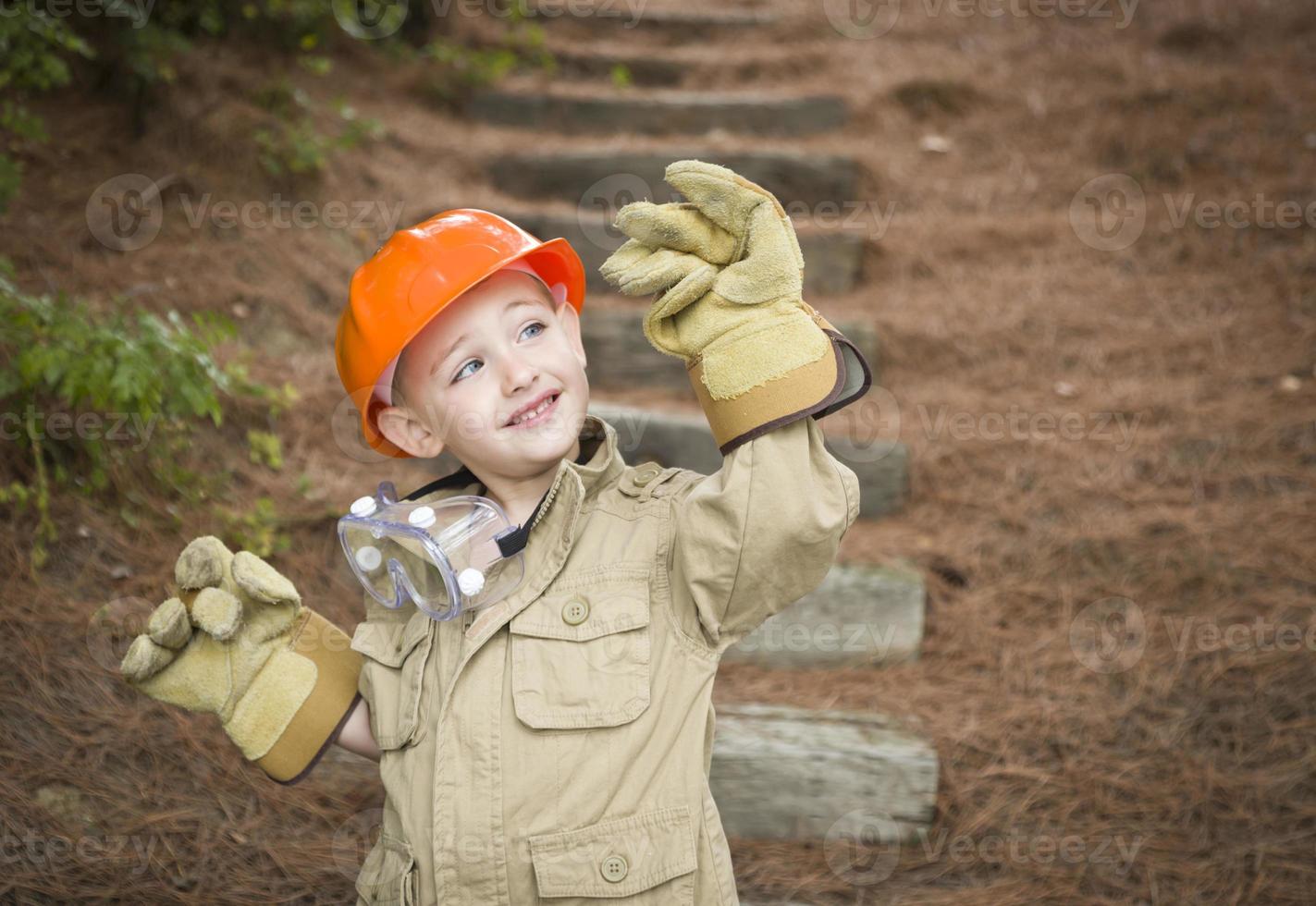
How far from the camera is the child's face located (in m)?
1.67

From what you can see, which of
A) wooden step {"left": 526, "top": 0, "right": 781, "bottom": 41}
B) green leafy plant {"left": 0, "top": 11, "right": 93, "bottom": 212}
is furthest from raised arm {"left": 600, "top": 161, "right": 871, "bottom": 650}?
wooden step {"left": 526, "top": 0, "right": 781, "bottom": 41}

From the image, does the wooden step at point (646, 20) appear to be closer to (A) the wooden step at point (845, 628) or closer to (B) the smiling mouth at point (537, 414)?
(A) the wooden step at point (845, 628)

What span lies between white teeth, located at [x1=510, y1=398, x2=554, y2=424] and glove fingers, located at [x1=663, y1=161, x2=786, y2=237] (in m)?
0.42

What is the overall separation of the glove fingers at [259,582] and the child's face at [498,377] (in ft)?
1.39

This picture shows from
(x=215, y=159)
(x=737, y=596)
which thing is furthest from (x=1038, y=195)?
(x=737, y=596)

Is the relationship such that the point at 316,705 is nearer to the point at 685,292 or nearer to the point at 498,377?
the point at 498,377

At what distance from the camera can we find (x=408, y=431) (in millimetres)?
1820

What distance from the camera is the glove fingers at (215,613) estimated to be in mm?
1755

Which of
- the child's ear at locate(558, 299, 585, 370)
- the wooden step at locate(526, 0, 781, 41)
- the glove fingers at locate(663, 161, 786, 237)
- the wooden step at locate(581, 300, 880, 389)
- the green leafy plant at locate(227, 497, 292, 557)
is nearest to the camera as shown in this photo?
the glove fingers at locate(663, 161, 786, 237)

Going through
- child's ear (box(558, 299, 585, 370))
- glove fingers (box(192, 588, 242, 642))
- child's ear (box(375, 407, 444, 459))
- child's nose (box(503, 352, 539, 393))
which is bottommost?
glove fingers (box(192, 588, 242, 642))

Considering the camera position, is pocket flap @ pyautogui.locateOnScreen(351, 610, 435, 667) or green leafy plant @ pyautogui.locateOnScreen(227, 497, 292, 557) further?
green leafy plant @ pyautogui.locateOnScreen(227, 497, 292, 557)

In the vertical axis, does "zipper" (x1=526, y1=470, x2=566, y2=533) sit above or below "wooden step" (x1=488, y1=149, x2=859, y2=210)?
above

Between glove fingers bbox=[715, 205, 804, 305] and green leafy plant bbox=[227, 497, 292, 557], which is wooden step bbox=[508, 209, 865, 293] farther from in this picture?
glove fingers bbox=[715, 205, 804, 305]

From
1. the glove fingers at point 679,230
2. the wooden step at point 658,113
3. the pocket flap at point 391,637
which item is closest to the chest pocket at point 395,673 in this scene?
the pocket flap at point 391,637
